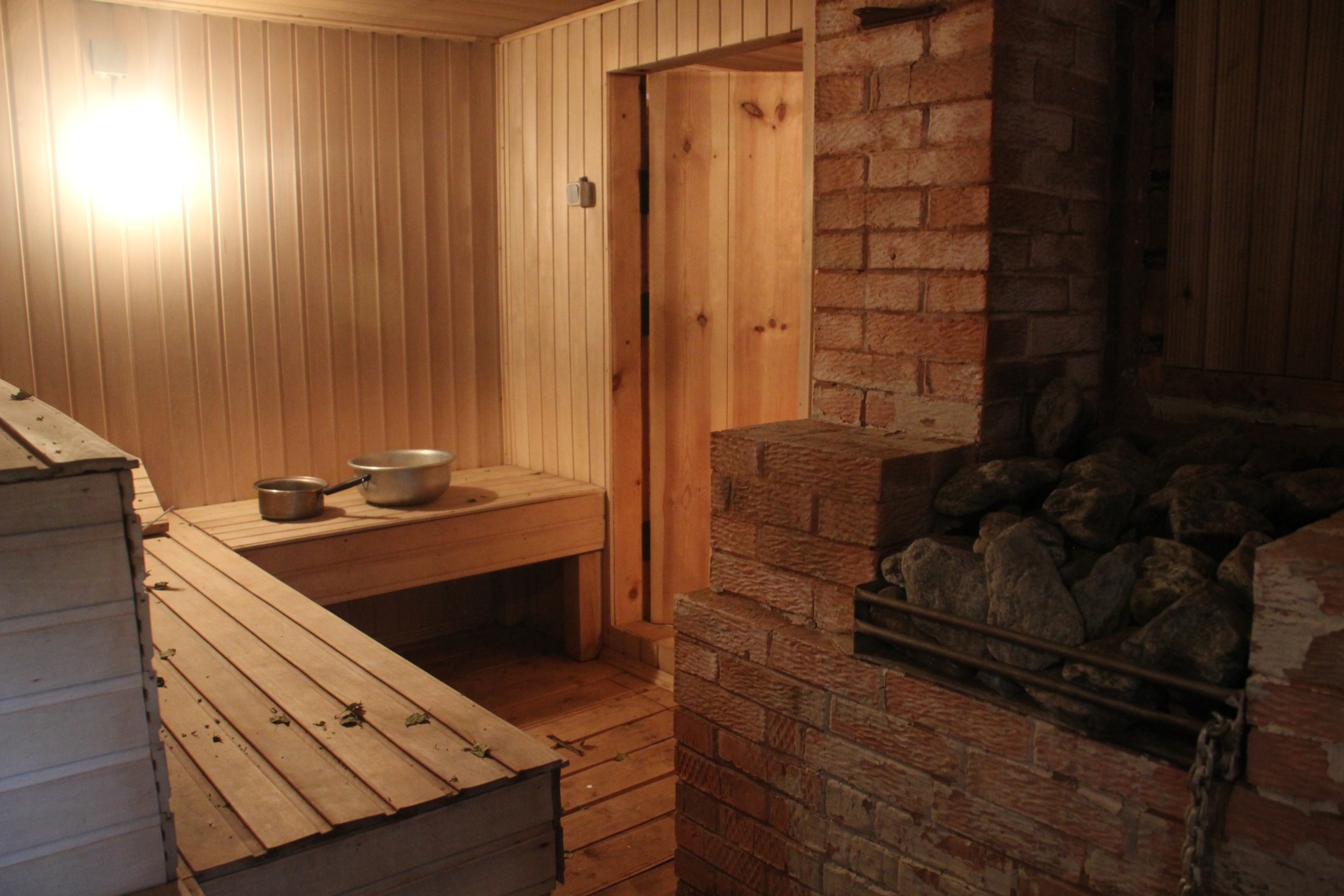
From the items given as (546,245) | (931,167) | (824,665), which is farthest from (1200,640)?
(546,245)

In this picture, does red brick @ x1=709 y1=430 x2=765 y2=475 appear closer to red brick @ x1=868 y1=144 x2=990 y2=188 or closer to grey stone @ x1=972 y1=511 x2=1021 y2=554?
grey stone @ x1=972 y1=511 x2=1021 y2=554

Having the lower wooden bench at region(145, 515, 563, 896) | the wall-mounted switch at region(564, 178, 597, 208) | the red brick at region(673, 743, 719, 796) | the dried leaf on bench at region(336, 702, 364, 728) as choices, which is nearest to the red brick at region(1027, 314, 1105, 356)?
the red brick at region(673, 743, 719, 796)

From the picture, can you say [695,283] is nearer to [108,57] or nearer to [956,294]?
[956,294]

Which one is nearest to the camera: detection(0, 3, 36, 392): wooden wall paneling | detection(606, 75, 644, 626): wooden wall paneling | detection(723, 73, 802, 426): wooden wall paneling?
detection(0, 3, 36, 392): wooden wall paneling

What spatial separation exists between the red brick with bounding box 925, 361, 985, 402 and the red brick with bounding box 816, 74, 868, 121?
569 mm

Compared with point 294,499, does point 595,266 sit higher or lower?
higher

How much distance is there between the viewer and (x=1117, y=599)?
1.81m

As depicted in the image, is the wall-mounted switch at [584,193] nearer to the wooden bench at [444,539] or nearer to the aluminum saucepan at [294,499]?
the wooden bench at [444,539]

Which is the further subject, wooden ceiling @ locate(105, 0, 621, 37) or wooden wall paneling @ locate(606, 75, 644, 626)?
wooden wall paneling @ locate(606, 75, 644, 626)

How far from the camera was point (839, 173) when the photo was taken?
2.41m

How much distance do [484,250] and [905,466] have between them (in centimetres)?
273

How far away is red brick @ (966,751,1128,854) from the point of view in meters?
1.71

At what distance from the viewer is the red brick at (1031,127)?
2172mm

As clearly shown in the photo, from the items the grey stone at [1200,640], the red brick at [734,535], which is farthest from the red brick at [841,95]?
the grey stone at [1200,640]
